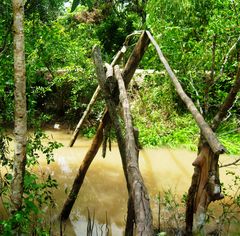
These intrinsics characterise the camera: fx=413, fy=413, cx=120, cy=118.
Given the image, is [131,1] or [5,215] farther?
[131,1]

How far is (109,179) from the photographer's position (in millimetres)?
8148

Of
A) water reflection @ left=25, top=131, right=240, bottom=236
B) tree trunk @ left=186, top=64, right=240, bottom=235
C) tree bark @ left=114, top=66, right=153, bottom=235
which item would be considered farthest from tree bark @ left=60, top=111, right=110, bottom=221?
tree bark @ left=114, top=66, right=153, bottom=235

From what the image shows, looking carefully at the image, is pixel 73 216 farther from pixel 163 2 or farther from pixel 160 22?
pixel 163 2

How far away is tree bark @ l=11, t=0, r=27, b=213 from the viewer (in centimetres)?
383

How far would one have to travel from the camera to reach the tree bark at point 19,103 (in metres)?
3.83

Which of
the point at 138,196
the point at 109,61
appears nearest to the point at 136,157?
the point at 138,196

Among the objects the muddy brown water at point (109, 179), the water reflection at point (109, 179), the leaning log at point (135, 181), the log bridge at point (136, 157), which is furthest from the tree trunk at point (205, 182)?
the muddy brown water at point (109, 179)

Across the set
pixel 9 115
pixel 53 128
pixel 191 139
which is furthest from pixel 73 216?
pixel 53 128

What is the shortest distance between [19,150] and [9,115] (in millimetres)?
1217

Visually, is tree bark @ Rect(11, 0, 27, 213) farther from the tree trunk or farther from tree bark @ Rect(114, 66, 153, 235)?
the tree trunk

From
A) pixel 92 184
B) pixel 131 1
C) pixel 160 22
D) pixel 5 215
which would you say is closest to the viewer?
pixel 5 215

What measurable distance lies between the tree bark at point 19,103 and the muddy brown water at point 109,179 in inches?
79.3

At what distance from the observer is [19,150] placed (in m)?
3.97

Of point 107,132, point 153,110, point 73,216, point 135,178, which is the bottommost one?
point 73,216
